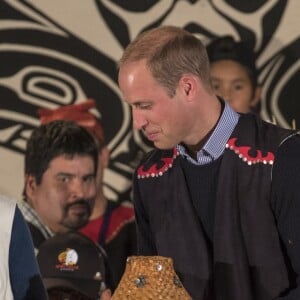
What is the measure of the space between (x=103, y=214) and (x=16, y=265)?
1.75 metres

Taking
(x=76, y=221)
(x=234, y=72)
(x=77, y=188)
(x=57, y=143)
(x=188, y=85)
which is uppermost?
(x=188, y=85)

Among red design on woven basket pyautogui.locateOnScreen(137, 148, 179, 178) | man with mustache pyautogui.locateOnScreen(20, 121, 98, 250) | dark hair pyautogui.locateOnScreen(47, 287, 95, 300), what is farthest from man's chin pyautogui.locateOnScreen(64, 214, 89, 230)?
red design on woven basket pyautogui.locateOnScreen(137, 148, 179, 178)

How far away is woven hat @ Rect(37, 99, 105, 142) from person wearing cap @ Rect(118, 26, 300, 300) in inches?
56.1

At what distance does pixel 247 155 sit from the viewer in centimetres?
223

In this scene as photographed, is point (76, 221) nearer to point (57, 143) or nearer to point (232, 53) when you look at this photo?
point (57, 143)

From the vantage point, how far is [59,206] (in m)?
3.60

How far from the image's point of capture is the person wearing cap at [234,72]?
3670 mm

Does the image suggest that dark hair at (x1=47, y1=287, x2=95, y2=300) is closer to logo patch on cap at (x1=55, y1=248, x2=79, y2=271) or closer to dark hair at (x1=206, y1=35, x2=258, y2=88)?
logo patch on cap at (x1=55, y1=248, x2=79, y2=271)

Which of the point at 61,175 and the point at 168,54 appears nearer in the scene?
the point at 168,54

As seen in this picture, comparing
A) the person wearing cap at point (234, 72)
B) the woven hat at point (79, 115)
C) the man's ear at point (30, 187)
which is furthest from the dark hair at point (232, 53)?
the man's ear at point (30, 187)

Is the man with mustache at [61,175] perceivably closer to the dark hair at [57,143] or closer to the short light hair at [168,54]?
the dark hair at [57,143]

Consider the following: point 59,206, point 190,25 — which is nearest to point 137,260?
point 59,206

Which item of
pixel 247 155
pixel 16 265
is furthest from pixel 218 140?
pixel 16 265

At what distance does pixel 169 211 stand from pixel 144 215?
87 mm
